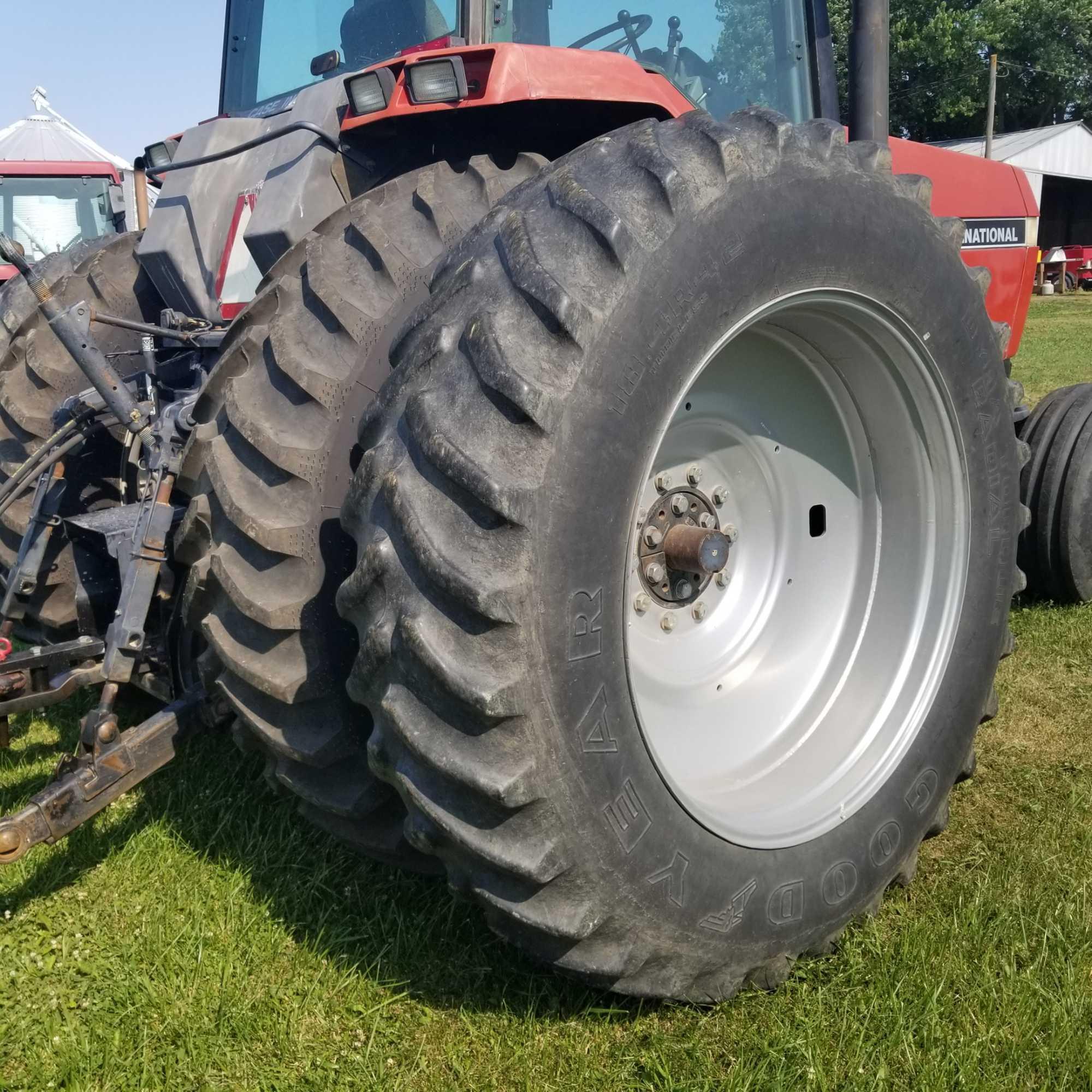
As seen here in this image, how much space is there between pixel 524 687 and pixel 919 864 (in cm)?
141

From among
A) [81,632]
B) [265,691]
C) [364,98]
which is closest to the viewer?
[265,691]

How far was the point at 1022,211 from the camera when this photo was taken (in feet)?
14.2

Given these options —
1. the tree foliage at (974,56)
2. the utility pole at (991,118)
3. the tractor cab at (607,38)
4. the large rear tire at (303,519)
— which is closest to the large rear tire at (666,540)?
the large rear tire at (303,519)

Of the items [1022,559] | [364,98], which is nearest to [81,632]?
[364,98]

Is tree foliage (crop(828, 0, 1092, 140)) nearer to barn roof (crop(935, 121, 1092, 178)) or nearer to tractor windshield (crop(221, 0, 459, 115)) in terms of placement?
barn roof (crop(935, 121, 1092, 178))

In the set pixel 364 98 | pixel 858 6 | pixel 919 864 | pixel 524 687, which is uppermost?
pixel 858 6

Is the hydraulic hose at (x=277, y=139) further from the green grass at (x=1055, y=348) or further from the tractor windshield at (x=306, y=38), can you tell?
the green grass at (x=1055, y=348)

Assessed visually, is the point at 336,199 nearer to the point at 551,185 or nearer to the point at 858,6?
the point at 551,185

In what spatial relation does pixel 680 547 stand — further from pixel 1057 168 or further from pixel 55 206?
pixel 1057 168

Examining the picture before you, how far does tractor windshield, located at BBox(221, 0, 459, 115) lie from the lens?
2.94 m

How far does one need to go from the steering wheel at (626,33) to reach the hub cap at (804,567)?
115 cm

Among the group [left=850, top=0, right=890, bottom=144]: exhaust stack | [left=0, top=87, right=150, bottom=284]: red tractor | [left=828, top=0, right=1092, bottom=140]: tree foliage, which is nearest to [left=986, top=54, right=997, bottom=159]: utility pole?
[left=828, top=0, right=1092, bottom=140]: tree foliage

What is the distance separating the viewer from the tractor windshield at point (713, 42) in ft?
9.66

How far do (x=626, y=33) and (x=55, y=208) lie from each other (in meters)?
12.5
